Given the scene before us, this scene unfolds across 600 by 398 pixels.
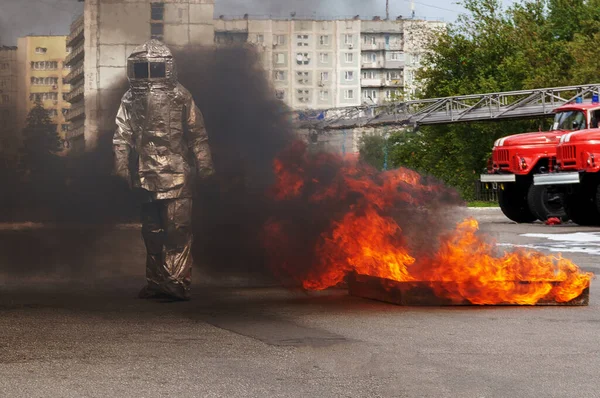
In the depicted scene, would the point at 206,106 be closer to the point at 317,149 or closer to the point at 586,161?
the point at 317,149

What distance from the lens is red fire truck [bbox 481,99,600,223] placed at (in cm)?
2728

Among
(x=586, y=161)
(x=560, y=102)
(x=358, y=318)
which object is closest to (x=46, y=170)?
(x=358, y=318)

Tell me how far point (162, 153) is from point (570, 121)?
731 inches

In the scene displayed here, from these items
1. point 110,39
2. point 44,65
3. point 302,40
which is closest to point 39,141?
point 44,65

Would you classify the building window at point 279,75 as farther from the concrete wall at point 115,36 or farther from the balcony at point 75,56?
the balcony at point 75,56

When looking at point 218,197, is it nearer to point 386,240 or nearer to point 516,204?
point 386,240

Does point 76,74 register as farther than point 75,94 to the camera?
No

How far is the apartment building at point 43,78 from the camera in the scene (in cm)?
1140

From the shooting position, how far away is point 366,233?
442 inches

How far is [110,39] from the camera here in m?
11.2

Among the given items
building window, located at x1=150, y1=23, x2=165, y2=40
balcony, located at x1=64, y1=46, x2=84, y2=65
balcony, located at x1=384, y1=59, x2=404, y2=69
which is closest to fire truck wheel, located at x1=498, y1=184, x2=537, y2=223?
building window, located at x1=150, y1=23, x2=165, y2=40

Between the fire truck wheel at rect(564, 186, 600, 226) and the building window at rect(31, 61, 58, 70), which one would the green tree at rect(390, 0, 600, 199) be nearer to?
the fire truck wheel at rect(564, 186, 600, 226)

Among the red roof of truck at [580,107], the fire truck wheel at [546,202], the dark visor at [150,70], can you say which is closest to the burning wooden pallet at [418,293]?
the dark visor at [150,70]

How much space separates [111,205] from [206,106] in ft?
4.97
